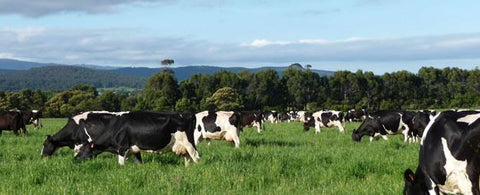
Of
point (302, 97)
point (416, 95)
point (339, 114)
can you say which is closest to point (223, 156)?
point (339, 114)

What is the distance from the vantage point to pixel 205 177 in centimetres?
987

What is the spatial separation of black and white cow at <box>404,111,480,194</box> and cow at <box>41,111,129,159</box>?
1012cm

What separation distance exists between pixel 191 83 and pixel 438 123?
310ft

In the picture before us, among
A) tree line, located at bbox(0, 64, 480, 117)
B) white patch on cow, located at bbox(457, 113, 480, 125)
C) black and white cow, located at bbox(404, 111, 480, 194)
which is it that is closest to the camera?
black and white cow, located at bbox(404, 111, 480, 194)

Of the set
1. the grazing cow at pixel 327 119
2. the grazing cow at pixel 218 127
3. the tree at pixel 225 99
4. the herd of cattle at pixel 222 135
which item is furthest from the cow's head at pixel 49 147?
the tree at pixel 225 99

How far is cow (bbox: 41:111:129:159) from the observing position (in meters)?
15.7

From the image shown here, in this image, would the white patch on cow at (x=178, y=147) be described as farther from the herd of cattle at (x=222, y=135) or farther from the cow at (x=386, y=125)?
the cow at (x=386, y=125)

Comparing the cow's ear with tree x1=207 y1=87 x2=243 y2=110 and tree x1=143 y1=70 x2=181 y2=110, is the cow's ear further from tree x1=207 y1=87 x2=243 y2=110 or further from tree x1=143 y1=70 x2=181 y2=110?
tree x1=207 y1=87 x2=243 y2=110

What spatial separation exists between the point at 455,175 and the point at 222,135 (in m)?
14.2

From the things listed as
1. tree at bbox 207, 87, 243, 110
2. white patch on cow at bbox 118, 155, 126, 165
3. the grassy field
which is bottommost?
tree at bbox 207, 87, 243, 110

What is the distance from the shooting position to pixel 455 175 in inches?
267

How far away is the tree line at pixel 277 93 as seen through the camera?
9412cm

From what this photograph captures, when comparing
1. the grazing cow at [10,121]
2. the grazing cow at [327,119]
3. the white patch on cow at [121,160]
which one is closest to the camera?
the white patch on cow at [121,160]

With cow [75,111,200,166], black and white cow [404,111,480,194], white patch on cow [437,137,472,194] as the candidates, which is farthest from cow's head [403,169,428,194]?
cow [75,111,200,166]
